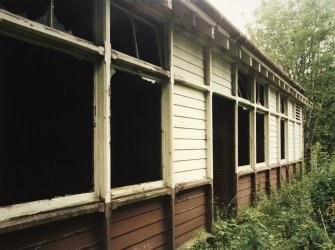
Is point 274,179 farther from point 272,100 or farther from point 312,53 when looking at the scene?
point 312,53

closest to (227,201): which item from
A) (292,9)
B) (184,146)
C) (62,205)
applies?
(184,146)

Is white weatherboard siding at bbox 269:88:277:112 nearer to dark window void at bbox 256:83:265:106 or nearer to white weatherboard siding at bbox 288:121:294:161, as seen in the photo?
dark window void at bbox 256:83:265:106

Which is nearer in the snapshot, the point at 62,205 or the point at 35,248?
the point at 35,248

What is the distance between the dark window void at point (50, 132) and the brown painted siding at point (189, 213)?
1.94 metres

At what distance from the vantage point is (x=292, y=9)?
70.6ft

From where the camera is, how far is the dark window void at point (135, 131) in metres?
4.26

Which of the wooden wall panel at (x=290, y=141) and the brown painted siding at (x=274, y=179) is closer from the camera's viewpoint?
the brown painted siding at (x=274, y=179)

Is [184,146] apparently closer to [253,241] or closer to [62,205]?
[253,241]

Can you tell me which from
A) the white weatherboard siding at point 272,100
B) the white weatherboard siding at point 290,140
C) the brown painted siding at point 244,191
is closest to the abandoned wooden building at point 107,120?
the brown painted siding at point 244,191

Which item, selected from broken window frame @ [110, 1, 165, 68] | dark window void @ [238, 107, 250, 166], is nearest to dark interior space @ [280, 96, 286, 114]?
dark window void @ [238, 107, 250, 166]

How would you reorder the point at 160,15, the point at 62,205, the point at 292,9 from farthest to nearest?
the point at 292,9 < the point at 160,15 < the point at 62,205

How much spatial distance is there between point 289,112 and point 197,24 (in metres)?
8.70

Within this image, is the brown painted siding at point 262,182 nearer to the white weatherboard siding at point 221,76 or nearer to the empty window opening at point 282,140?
the empty window opening at point 282,140

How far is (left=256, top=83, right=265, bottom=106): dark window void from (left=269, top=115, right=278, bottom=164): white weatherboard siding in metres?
0.79
